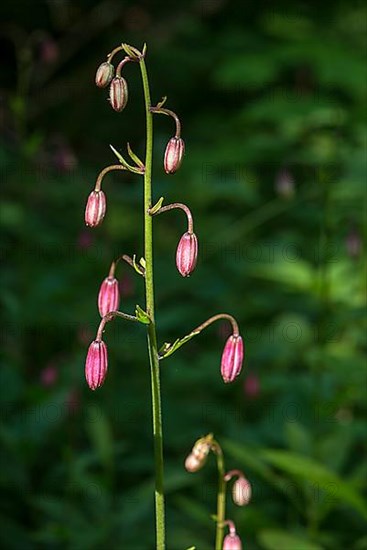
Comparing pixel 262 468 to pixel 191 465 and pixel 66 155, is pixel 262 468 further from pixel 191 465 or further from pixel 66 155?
pixel 66 155

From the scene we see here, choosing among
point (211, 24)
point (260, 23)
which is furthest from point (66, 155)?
point (211, 24)

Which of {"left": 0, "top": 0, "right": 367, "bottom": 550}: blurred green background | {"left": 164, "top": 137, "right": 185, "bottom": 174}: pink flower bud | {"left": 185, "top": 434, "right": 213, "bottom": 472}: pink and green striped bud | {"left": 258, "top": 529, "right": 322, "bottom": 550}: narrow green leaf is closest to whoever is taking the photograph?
{"left": 164, "top": 137, "right": 185, "bottom": 174}: pink flower bud

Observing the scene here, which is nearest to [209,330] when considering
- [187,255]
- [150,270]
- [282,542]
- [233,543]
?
[282,542]

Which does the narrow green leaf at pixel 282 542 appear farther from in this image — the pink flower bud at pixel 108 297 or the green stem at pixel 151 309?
the pink flower bud at pixel 108 297

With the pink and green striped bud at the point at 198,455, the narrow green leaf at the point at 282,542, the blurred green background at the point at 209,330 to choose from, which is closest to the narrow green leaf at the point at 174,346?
the pink and green striped bud at the point at 198,455

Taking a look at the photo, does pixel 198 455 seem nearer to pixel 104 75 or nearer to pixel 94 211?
pixel 94 211

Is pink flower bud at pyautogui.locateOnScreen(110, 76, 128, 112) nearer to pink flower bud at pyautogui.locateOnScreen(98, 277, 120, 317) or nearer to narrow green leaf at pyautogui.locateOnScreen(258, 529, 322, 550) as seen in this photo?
pink flower bud at pyautogui.locateOnScreen(98, 277, 120, 317)

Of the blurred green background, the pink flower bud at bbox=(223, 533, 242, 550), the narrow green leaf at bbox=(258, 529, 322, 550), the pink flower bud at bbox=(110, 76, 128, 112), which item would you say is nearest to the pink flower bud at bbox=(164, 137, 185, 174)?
the pink flower bud at bbox=(110, 76, 128, 112)
